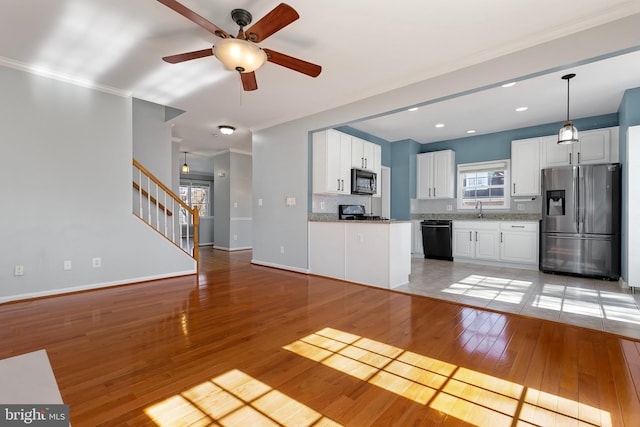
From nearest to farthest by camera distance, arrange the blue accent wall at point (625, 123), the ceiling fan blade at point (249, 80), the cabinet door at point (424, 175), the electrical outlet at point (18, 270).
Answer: the ceiling fan blade at point (249, 80) < the electrical outlet at point (18, 270) < the blue accent wall at point (625, 123) < the cabinet door at point (424, 175)

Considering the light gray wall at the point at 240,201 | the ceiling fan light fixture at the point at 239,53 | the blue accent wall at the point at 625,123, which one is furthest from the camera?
the light gray wall at the point at 240,201

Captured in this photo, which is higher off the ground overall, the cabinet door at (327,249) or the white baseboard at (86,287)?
the cabinet door at (327,249)

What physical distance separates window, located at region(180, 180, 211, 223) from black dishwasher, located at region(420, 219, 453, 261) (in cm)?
688

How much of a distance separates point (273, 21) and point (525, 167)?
208 inches

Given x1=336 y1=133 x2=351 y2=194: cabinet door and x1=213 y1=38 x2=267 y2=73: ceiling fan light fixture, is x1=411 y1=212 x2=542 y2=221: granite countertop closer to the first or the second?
x1=336 y1=133 x2=351 y2=194: cabinet door

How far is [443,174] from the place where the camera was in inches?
251

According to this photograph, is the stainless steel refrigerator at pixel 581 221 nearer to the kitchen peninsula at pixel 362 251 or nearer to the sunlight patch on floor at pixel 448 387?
the kitchen peninsula at pixel 362 251

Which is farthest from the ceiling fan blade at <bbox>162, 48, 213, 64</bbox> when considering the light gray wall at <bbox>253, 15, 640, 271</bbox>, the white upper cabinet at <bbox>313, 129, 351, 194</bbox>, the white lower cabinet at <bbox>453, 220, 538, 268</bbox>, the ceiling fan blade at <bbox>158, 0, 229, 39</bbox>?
the white lower cabinet at <bbox>453, 220, 538, 268</bbox>

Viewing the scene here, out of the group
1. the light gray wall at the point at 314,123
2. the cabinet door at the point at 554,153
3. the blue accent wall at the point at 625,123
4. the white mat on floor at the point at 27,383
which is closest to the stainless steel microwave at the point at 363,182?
the light gray wall at the point at 314,123

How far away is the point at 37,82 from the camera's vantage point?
3.44 metres

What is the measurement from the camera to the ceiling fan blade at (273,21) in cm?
196

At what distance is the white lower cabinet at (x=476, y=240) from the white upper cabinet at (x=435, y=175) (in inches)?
31.0

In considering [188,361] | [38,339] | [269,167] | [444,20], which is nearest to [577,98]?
[444,20]

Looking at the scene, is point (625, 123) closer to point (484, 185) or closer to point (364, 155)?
point (484, 185)
